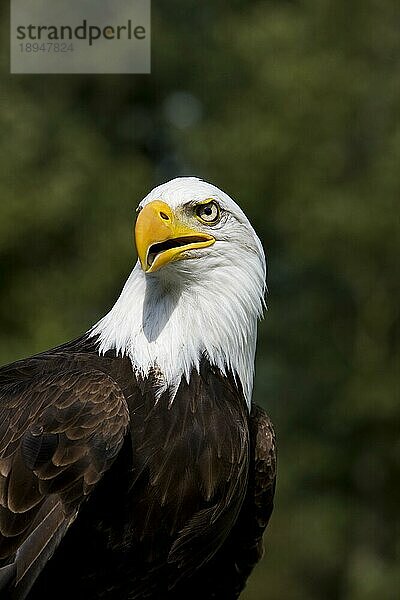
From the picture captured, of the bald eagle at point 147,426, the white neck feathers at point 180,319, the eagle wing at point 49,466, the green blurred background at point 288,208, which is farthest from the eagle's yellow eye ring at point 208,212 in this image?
the green blurred background at point 288,208

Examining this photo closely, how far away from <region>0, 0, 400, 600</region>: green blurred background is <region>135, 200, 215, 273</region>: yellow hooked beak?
11.0m

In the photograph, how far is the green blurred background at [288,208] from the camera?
54.6 ft

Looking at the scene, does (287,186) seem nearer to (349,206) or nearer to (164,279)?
(349,206)

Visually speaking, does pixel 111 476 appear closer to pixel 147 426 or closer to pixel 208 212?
pixel 147 426

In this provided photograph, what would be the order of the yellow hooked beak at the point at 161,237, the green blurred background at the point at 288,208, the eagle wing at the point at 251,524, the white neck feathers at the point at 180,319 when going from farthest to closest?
1. the green blurred background at the point at 288,208
2. the eagle wing at the point at 251,524
3. the white neck feathers at the point at 180,319
4. the yellow hooked beak at the point at 161,237

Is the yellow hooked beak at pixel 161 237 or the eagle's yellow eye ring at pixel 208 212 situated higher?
the eagle's yellow eye ring at pixel 208 212

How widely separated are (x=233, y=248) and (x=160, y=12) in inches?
542

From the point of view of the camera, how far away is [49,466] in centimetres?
475

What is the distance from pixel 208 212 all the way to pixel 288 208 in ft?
39.6

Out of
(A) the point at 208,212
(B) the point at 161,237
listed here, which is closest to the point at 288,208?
(A) the point at 208,212

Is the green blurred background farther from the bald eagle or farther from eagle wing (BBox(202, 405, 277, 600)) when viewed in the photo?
the bald eagle

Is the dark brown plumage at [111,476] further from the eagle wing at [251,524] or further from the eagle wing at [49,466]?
the eagle wing at [251,524]

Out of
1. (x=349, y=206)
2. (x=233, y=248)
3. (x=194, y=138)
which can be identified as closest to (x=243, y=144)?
(x=194, y=138)

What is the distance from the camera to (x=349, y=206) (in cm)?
1672
